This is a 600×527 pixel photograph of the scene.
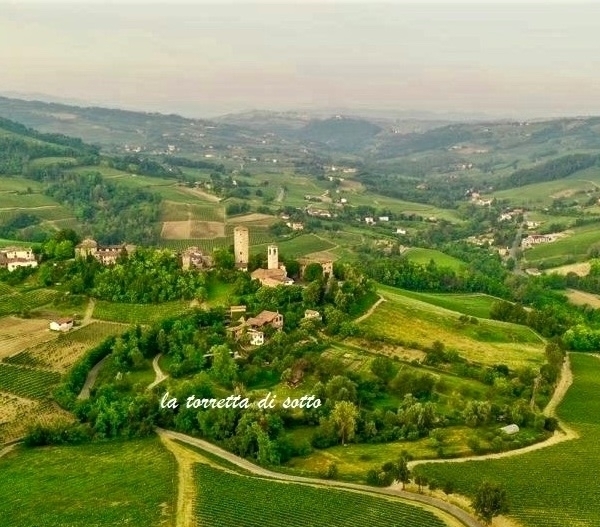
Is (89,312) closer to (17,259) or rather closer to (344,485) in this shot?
(17,259)

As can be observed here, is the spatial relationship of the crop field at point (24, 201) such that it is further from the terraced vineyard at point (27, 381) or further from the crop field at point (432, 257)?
the terraced vineyard at point (27, 381)

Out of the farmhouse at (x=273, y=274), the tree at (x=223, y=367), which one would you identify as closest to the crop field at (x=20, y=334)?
the tree at (x=223, y=367)

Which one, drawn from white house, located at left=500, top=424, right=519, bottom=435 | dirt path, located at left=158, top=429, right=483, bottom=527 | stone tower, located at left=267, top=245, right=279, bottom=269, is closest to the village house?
dirt path, located at left=158, top=429, right=483, bottom=527

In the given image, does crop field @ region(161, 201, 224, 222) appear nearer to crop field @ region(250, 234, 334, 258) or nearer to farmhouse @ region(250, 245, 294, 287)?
crop field @ region(250, 234, 334, 258)

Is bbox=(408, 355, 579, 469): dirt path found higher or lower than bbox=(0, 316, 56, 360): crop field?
lower

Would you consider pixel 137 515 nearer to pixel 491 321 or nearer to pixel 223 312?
pixel 223 312

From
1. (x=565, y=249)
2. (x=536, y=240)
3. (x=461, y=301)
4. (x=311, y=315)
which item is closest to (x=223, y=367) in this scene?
(x=311, y=315)
